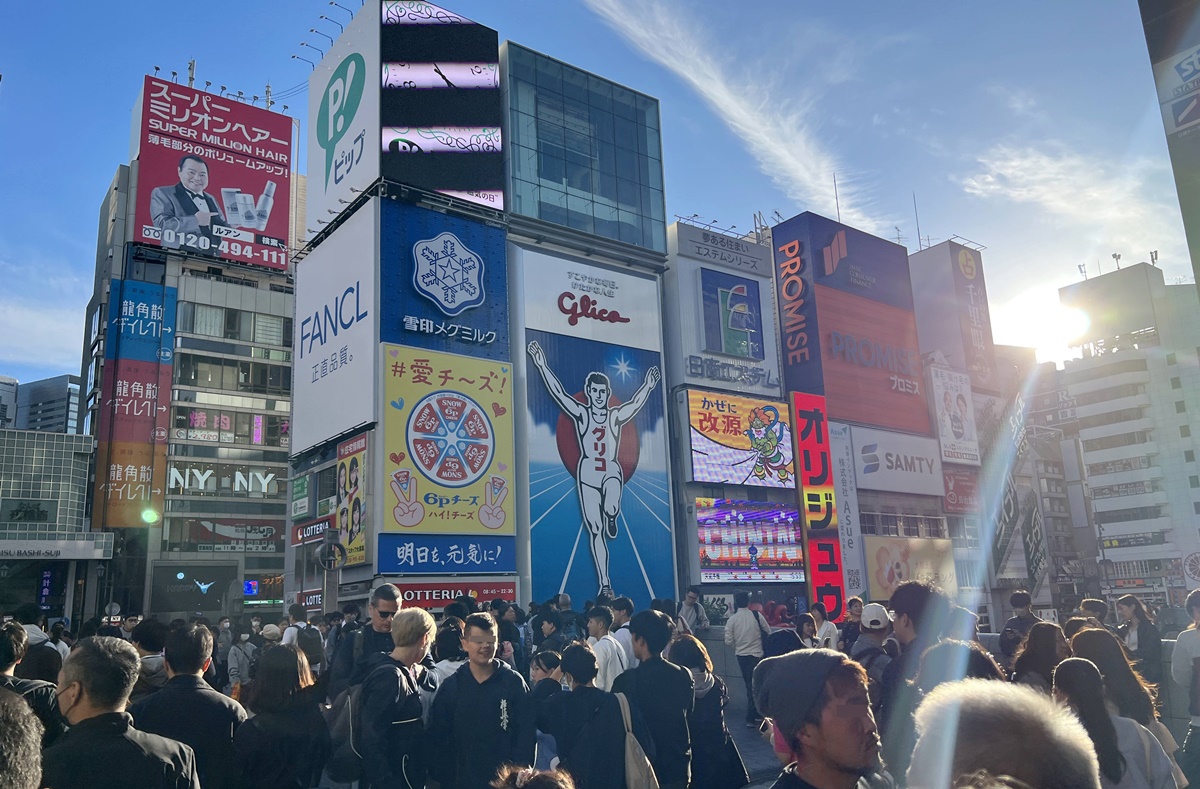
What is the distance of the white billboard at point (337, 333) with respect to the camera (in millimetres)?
27188

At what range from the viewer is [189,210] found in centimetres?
5262

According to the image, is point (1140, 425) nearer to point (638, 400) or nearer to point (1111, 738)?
point (638, 400)

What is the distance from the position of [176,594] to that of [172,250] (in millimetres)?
19373

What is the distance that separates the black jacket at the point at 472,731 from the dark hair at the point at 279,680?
36.9 inches

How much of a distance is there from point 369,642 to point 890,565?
35.3m

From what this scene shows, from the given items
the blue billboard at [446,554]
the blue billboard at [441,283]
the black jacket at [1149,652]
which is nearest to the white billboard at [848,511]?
the blue billboard at [446,554]

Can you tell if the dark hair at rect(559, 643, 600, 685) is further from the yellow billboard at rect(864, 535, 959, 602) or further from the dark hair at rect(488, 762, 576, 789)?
A: the yellow billboard at rect(864, 535, 959, 602)

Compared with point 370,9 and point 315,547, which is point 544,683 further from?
point 370,9

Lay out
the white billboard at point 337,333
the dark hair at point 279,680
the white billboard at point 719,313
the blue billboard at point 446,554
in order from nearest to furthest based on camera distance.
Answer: the dark hair at point 279,680 < the blue billboard at point 446,554 < the white billboard at point 337,333 < the white billboard at point 719,313

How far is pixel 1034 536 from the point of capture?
167 feet

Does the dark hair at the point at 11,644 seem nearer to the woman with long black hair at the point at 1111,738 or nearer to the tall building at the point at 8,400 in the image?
A: the woman with long black hair at the point at 1111,738

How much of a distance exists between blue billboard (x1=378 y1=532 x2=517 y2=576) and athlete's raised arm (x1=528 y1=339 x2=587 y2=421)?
15.9 feet

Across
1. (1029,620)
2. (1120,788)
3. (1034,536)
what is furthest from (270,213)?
(1120,788)

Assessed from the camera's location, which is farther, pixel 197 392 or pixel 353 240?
pixel 197 392
